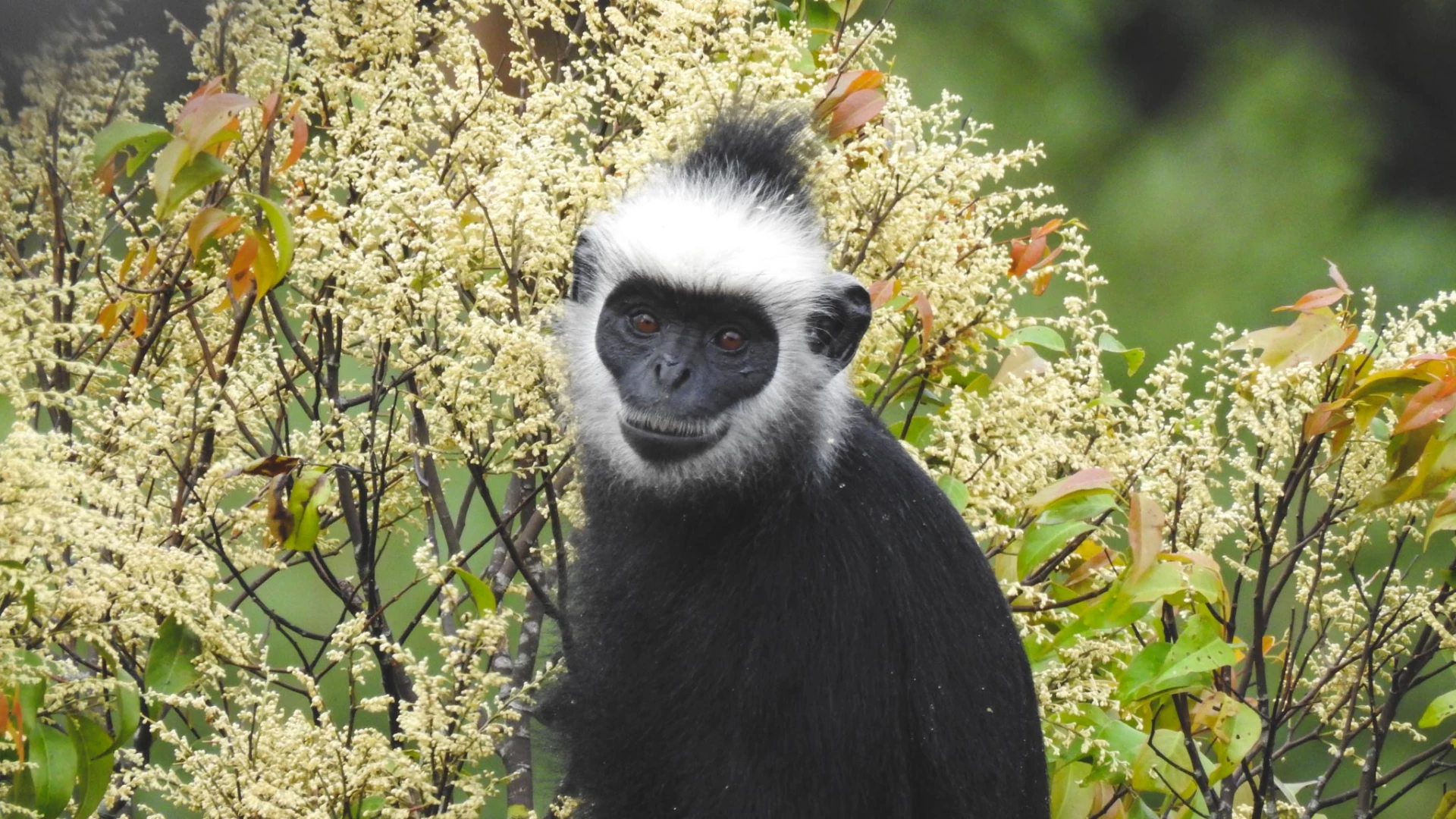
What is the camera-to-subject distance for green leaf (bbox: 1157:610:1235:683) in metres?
2.60

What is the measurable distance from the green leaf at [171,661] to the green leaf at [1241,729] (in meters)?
1.82

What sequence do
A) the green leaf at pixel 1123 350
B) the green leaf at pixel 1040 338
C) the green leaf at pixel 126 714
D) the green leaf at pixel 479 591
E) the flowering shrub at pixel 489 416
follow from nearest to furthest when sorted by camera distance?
the green leaf at pixel 126 714, the flowering shrub at pixel 489 416, the green leaf at pixel 479 591, the green leaf at pixel 1040 338, the green leaf at pixel 1123 350

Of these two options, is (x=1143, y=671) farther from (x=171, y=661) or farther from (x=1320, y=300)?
(x=171, y=661)

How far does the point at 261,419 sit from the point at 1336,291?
2233 mm

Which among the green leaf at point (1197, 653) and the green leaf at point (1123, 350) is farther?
the green leaf at point (1123, 350)

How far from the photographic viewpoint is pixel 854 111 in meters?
3.00

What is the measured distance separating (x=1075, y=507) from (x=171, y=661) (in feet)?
5.40

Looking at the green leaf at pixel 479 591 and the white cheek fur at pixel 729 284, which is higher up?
the white cheek fur at pixel 729 284

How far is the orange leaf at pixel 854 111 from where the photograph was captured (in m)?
2.99

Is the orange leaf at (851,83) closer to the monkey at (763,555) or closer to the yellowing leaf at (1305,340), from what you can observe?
the monkey at (763,555)

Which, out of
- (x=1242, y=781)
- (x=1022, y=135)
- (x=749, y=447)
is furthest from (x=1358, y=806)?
(x=1022, y=135)

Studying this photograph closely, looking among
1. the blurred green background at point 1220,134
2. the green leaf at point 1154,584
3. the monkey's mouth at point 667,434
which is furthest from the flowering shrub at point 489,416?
the blurred green background at point 1220,134

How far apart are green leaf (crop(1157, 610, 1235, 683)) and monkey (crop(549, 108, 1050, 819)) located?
303mm

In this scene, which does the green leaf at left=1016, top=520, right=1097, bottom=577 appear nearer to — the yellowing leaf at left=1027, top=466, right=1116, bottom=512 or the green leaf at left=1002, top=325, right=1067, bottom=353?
the yellowing leaf at left=1027, top=466, right=1116, bottom=512
